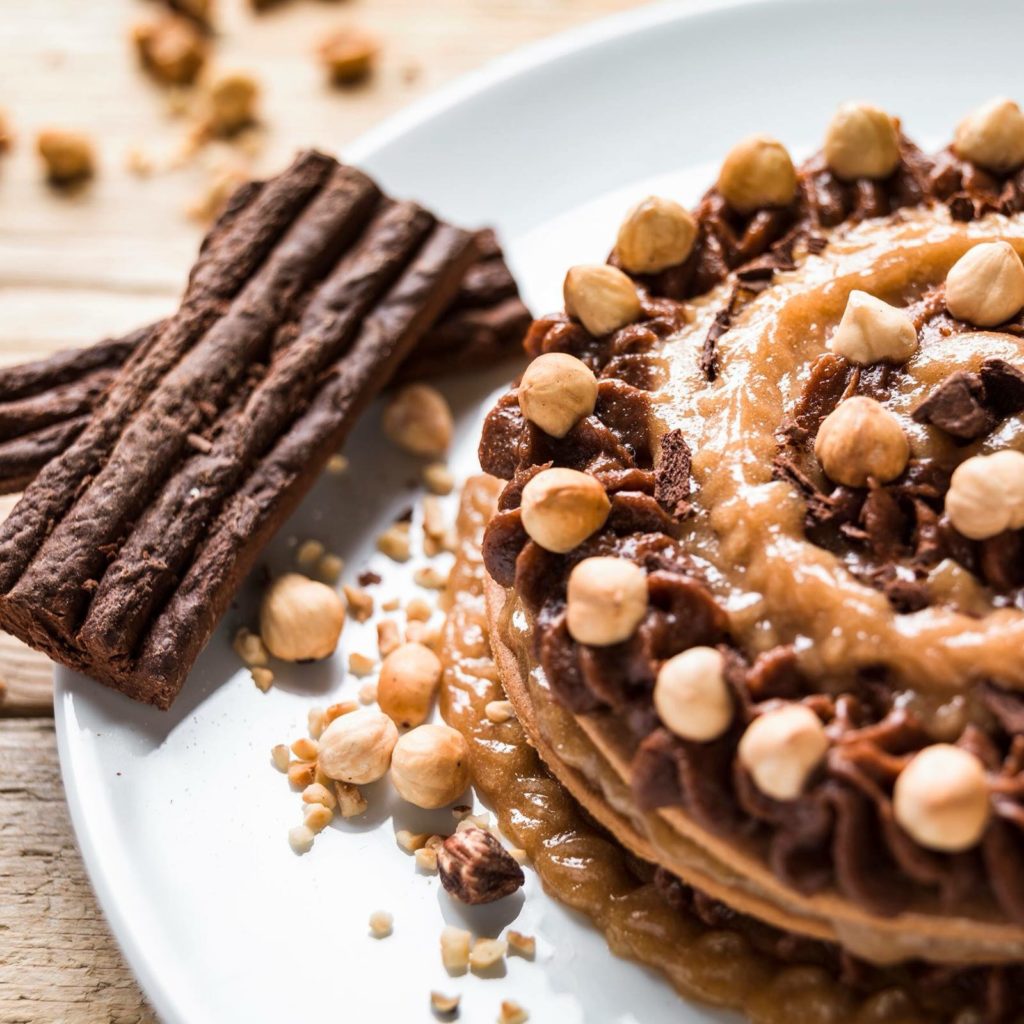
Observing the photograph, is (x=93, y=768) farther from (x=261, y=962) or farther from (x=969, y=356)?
(x=969, y=356)

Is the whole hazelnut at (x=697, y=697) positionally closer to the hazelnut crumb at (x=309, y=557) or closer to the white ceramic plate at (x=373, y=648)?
the white ceramic plate at (x=373, y=648)

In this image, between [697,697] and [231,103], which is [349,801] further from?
[231,103]

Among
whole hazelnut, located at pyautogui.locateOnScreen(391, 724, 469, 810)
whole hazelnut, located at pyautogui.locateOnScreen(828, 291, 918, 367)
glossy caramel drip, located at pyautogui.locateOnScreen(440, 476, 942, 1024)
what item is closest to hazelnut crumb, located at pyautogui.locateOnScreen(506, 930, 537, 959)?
glossy caramel drip, located at pyautogui.locateOnScreen(440, 476, 942, 1024)

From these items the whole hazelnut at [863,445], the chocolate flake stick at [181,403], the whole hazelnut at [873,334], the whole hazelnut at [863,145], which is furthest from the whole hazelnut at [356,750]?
the whole hazelnut at [863,145]

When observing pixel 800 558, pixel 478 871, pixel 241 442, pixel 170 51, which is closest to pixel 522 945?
pixel 478 871

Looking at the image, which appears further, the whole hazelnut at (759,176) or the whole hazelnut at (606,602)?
the whole hazelnut at (759,176)

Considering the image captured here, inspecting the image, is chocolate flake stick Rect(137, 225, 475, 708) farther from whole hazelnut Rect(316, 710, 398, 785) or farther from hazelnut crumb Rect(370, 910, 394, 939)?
hazelnut crumb Rect(370, 910, 394, 939)

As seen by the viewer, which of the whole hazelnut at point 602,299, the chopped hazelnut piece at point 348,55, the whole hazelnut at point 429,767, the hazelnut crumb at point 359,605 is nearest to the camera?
the whole hazelnut at point 429,767
